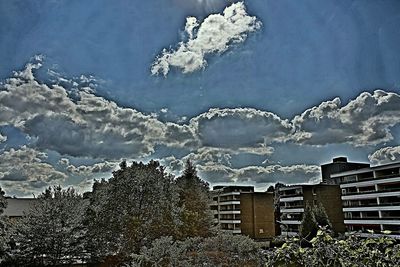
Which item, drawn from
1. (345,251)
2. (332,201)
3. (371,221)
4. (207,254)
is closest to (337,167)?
(332,201)

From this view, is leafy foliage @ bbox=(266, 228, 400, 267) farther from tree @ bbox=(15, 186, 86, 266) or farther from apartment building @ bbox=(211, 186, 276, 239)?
apartment building @ bbox=(211, 186, 276, 239)

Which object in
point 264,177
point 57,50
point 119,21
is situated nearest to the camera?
point 119,21

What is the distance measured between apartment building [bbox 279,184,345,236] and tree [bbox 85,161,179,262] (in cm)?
1706

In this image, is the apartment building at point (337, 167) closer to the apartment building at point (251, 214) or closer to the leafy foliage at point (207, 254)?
the apartment building at point (251, 214)

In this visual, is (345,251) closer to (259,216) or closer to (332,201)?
(332,201)

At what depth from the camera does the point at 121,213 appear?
1388 cm

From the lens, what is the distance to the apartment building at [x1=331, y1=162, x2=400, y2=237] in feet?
87.2

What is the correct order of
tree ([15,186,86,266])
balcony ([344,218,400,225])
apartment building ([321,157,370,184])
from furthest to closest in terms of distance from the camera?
1. apartment building ([321,157,370,184])
2. balcony ([344,218,400,225])
3. tree ([15,186,86,266])

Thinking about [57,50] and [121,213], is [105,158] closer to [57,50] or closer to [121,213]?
[121,213]

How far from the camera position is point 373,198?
28.8 meters

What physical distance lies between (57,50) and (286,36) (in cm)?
630

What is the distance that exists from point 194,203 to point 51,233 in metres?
9.58

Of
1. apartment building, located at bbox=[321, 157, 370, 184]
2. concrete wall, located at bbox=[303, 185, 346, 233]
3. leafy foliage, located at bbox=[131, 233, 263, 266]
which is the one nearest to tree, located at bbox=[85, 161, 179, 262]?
leafy foliage, located at bbox=[131, 233, 263, 266]

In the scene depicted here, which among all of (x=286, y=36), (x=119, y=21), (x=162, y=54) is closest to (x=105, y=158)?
(x=162, y=54)
